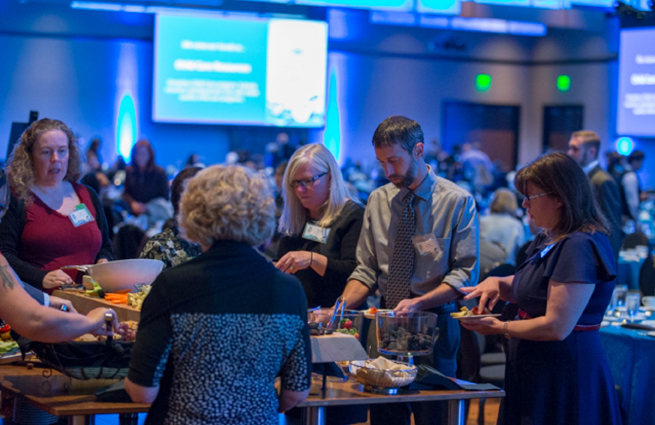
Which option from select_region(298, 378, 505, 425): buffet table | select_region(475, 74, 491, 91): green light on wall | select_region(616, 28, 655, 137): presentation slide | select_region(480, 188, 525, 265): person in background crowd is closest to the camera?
select_region(298, 378, 505, 425): buffet table

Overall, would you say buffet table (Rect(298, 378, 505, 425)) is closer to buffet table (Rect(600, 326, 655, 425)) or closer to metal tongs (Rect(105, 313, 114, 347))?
metal tongs (Rect(105, 313, 114, 347))

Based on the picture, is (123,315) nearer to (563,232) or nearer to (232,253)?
(232,253)

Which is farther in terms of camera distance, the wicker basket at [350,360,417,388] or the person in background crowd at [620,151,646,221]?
the person in background crowd at [620,151,646,221]

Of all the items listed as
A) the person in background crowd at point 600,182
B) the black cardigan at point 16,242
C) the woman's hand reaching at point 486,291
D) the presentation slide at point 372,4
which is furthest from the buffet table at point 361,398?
Result: the presentation slide at point 372,4

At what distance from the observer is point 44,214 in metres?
2.99

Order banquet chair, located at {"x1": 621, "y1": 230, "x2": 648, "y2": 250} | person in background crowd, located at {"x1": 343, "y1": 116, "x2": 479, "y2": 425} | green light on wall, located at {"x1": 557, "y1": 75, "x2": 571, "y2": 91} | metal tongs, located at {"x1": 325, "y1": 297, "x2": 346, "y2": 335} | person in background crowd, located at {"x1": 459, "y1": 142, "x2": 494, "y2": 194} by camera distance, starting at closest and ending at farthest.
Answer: metal tongs, located at {"x1": 325, "y1": 297, "x2": 346, "y2": 335} < person in background crowd, located at {"x1": 343, "y1": 116, "x2": 479, "y2": 425} < banquet chair, located at {"x1": 621, "y1": 230, "x2": 648, "y2": 250} < person in background crowd, located at {"x1": 459, "y1": 142, "x2": 494, "y2": 194} < green light on wall, located at {"x1": 557, "y1": 75, "x2": 571, "y2": 91}

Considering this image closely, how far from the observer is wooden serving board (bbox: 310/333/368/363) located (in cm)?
197

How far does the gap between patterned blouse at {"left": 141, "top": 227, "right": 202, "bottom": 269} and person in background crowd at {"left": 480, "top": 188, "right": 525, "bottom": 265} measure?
3697 millimetres

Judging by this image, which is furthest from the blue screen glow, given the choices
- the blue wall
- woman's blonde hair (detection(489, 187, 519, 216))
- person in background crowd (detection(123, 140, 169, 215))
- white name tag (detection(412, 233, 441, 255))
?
white name tag (detection(412, 233, 441, 255))

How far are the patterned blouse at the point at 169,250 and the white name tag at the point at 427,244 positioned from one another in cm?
91

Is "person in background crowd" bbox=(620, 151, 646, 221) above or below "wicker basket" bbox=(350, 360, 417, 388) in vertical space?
above

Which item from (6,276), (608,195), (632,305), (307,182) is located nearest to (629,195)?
(608,195)

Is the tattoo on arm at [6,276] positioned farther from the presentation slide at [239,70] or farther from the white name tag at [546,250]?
the presentation slide at [239,70]

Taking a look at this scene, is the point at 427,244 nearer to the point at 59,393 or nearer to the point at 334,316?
the point at 334,316
